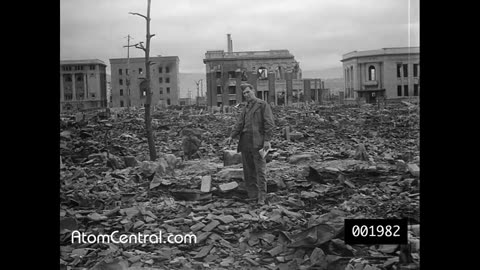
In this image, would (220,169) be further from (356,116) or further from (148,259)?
(356,116)

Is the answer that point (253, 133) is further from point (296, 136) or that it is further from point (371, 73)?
point (371, 73)

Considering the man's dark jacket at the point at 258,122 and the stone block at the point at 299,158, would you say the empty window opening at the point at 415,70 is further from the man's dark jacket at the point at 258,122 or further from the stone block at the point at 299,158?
the man's dark jacket at the point at 258,122

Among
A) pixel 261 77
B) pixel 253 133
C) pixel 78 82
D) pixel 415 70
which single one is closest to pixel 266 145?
pixel 253 133

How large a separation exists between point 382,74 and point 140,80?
5.46ft

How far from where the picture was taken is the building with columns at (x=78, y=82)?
3.69 metres

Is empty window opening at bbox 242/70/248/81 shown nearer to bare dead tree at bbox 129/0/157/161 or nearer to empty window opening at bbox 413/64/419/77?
bare dead tree at bbox 129/0/157/161

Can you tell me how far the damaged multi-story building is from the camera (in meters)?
3.82

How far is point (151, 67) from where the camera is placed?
3799 millimetres

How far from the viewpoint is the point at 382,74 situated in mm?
3758

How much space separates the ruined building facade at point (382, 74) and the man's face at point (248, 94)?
0.67 meters

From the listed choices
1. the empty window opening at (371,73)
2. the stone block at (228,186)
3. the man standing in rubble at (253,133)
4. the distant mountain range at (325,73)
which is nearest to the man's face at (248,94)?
the man standing in rubble at (253,133)
